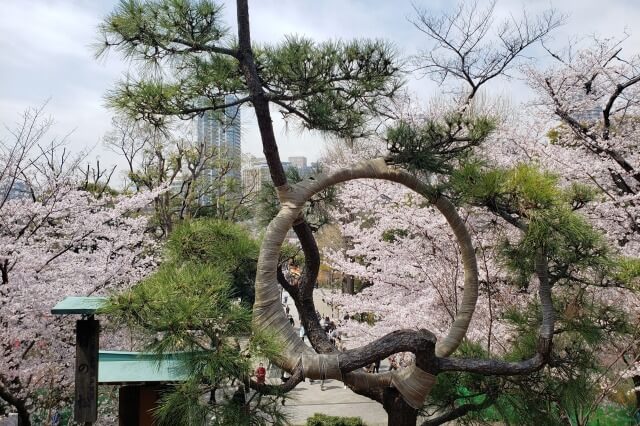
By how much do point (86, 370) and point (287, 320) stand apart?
1184 millimetres

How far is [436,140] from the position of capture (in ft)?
7.68

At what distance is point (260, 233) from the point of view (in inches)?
114

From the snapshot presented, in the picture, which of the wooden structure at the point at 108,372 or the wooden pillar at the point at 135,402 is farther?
the wooden pillar at the point at 135,402

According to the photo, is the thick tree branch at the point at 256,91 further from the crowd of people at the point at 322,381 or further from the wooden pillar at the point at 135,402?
the wooden pillar at the point at 135,402

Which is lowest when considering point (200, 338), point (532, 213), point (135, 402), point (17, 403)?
point (17, 403)

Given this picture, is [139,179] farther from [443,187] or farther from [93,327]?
[443,187]

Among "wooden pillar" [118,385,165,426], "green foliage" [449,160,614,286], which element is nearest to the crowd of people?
"green foliage" [449,160,614,286]

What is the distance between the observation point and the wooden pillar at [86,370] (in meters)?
2.41

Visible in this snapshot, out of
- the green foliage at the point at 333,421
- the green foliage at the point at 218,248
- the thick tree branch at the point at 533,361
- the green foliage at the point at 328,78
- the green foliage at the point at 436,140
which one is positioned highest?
the green foliage at the point at 328,78

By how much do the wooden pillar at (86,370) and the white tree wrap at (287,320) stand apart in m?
1.00

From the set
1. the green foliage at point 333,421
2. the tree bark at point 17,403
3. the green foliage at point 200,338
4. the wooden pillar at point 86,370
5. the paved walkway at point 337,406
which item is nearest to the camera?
the green foliage at point 200,338

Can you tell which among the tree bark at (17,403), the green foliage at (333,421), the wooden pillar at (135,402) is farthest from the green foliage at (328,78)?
the green foliage at (333,421)

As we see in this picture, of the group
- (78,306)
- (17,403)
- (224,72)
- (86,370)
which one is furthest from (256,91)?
(17,403)

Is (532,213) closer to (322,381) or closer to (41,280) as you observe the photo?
(41,280)
